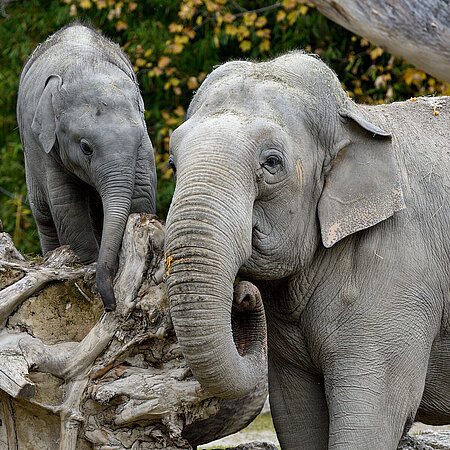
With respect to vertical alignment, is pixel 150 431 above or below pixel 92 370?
below

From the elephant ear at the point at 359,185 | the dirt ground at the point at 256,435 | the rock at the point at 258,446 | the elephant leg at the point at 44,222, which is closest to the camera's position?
the elephant ear at the point at 359,185

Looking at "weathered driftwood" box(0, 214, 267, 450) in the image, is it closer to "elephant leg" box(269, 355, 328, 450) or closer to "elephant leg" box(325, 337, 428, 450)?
"elephant leg" box(269, 355, 328, 450)

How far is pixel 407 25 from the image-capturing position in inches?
247

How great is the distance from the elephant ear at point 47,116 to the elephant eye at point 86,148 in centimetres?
35

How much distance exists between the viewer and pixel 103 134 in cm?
521

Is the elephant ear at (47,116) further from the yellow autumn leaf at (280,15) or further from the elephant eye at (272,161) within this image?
the yellow autumn leaf at (280,15)

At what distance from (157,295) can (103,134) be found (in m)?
1.39

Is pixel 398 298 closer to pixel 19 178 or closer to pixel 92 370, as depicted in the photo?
pixel 92 370

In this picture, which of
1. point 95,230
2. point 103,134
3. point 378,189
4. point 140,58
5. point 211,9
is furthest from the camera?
point 140,58

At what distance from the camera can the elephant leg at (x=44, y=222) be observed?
627 centimetres

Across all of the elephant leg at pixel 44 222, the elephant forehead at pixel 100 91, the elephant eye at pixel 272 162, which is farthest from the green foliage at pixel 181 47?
the elephant eye at pixel 272 162

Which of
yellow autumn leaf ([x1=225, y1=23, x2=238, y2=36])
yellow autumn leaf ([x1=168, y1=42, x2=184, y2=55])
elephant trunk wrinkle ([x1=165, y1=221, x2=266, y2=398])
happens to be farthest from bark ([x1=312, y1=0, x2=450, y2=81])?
elephant trunk wrinkle ([x1=165, y1=221, x2=266, y2=398])

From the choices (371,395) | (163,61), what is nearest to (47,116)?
(371,395)

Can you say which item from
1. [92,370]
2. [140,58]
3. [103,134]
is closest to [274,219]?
[92,370]
